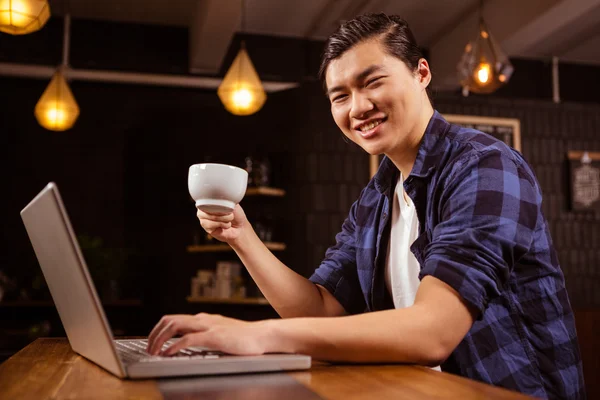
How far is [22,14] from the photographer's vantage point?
130 inches

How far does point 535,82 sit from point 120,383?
24.2ft

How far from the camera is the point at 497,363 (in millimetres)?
1146

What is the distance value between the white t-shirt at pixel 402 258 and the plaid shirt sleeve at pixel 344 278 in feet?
0.35

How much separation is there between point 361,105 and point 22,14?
103 inches

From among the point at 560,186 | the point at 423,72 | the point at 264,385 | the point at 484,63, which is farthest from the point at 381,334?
the point at 560,186

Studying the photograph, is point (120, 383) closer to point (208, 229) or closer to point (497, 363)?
point (208, 229)

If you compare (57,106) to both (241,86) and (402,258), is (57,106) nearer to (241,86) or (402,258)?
(241,86)

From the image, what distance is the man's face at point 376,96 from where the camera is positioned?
4.40ft

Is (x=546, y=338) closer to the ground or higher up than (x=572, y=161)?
closer to the ground

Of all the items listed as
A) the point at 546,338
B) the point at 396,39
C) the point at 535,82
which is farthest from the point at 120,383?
the point at 535,82

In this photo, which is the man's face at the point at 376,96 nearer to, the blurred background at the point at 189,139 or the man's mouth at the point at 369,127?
the man's mouth at the point at 369,127

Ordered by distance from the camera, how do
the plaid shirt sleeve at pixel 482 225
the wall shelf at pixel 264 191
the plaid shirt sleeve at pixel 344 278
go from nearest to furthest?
the plaid shirt sleeve at pixel 482 225, the plaid shirt sleeve at pixel 344 278, the wall shelf at pixel 264 191

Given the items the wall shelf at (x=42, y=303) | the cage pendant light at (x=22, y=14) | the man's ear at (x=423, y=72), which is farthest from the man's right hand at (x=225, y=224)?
the wall shelf at (x=42, y=303)

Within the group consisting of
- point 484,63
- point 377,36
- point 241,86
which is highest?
point 484,63
